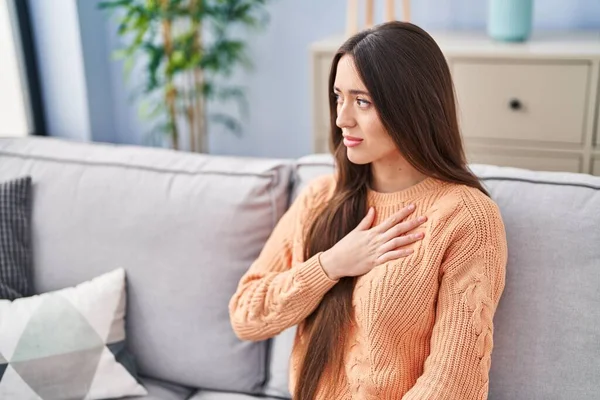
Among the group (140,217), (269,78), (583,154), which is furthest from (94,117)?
(583,154)

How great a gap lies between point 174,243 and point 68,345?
0.98 feet

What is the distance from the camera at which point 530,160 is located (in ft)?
7.49

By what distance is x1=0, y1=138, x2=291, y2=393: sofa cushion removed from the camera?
1.56m

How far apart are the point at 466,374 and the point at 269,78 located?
205cm

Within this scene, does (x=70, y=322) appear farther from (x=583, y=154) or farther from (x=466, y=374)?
(x=583, y=154)

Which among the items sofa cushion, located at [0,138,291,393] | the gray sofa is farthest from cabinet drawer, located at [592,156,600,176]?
sofa cushion, located at [0,138,291,393]

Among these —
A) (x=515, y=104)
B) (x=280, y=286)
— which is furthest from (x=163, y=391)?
(x=515, y=104)

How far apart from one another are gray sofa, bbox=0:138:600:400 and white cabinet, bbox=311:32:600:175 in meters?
0.82

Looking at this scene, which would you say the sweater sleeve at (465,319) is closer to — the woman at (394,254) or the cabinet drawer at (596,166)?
the woman at (394,254)

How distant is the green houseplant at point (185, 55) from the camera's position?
2670mm

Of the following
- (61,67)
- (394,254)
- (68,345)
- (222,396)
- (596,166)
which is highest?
(61,67)

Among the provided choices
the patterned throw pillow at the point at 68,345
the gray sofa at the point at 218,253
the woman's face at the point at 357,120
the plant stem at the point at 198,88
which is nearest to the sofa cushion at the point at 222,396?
the gray sofa at the point at 218,253

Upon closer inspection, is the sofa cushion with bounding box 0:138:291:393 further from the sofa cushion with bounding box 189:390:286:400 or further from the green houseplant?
the green houseplant

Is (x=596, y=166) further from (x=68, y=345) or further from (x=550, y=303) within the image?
(x=68, y=345)
